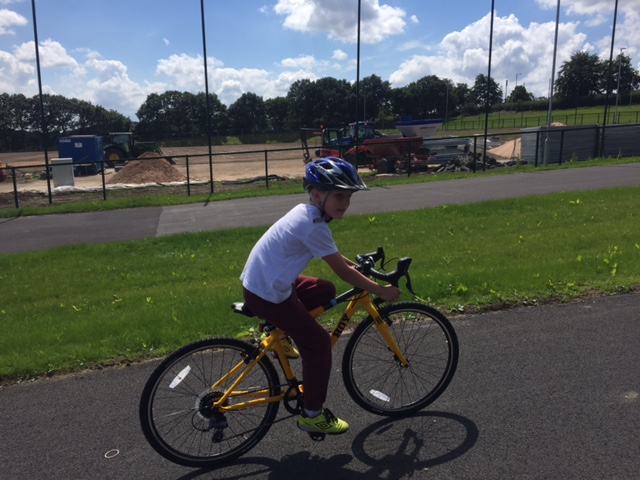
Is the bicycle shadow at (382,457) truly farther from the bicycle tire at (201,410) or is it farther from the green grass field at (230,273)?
the green grass field at (230,273)

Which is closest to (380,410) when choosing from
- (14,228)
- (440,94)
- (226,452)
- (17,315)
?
(226,452)

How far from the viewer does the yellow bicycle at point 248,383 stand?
345 cm

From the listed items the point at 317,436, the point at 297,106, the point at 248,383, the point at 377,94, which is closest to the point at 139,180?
the point at 248,383

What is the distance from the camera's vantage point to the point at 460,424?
380cm

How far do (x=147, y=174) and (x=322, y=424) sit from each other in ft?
101

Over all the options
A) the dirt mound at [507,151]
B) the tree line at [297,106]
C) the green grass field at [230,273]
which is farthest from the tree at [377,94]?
the green grass field at [230,273]

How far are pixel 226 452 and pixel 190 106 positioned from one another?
345 ft

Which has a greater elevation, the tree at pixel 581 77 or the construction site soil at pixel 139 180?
the tree at pixel 581 77

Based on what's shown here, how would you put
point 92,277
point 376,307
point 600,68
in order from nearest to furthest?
point 376,307, point 92,277, point 600,68

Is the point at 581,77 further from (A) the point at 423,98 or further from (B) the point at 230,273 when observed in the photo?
(B) the point at 230,273

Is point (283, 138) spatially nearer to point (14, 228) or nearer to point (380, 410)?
point (14, 228)

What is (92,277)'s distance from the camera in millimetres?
8641

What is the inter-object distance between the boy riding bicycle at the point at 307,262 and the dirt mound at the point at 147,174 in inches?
1160

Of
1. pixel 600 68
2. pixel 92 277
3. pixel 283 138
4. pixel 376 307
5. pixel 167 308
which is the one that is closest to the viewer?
pixel 376 307
